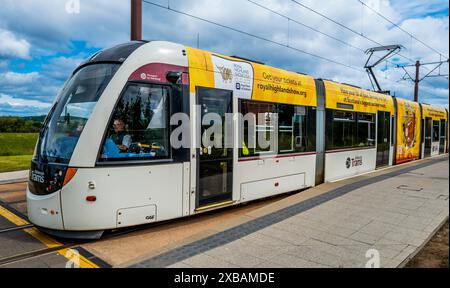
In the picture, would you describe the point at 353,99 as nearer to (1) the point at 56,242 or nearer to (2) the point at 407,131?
(2) the point at 407,131

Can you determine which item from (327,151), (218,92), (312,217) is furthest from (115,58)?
(327,151)

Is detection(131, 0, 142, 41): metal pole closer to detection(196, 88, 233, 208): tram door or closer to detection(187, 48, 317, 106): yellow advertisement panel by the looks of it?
detection(187, 48, 317, 106): yellow advertisement panel

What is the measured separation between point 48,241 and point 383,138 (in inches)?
483

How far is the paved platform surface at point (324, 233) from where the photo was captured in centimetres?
424

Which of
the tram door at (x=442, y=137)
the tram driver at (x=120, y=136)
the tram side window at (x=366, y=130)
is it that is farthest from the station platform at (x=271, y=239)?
the tram door at (x=442, y=137)

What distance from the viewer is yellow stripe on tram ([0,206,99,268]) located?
4.37 m

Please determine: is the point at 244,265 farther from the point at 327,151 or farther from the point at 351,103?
the point at 351,103

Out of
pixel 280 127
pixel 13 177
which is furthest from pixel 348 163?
pixel 13 177

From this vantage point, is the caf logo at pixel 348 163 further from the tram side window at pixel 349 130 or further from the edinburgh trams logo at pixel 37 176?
the edinburgh trams logo at pixel 37 176

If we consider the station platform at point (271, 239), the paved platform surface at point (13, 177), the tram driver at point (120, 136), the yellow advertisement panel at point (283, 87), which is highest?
the yellow advertisement panel at point (283, 87)

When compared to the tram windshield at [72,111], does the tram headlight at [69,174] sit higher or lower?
lower

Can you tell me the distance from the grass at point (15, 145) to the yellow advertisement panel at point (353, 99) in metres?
19.9

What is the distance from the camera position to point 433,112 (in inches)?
799

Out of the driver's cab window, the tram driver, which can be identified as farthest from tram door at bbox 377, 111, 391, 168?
the tram driver
